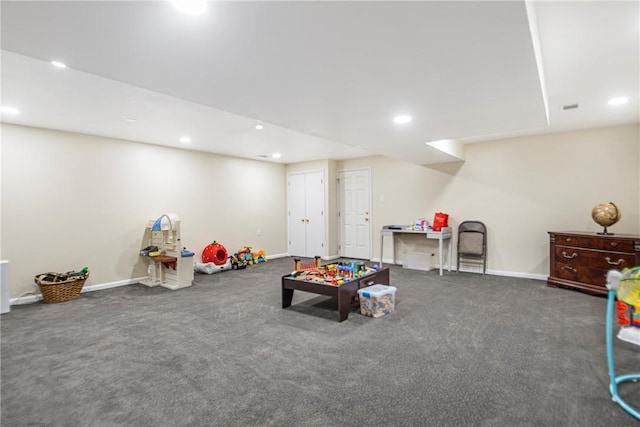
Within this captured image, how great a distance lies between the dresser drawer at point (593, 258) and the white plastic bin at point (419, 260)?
2028mm

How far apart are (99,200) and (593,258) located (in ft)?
23.2

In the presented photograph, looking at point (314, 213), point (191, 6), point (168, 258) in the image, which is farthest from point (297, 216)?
point (191, 6)

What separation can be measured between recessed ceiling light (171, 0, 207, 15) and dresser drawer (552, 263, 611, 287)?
5259 mm

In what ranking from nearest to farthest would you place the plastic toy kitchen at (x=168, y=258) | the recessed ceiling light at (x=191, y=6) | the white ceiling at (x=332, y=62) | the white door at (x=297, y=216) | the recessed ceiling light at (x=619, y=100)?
the recessed ceiling light at (x=191, y=6), the white ceiling at (x=332, y=62), the recessed ceiling light at (x=619, y=100), the plastic toy kitchen at (x=168, y=258), the white door at (x=297, y=216)

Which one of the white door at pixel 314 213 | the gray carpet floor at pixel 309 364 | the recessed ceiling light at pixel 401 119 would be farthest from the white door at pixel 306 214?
the recessed ceiling light at pixel 401 119

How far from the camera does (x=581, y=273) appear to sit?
438cm

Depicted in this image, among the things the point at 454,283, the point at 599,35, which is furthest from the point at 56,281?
the point at 599,35

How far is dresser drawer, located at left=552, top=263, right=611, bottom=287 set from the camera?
4.20m

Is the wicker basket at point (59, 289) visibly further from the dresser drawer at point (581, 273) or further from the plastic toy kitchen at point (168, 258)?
the dresser drawer at point (581, 273)

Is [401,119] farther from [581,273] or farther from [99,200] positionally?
[99,200]

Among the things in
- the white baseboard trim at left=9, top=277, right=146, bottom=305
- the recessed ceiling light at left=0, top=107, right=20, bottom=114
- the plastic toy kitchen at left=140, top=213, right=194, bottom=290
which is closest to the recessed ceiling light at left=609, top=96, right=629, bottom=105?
the plastic toy kitchen at left=140, top=213, right=194, bottom=290

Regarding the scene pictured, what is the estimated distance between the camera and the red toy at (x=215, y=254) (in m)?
6.04

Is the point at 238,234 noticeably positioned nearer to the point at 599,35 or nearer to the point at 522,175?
the point at 522,175

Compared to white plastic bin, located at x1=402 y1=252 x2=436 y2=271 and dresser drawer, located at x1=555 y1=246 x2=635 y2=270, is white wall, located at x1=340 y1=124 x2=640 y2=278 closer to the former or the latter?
white plastic bin, located at x1=402 y1=252 x2=436 y2=271
